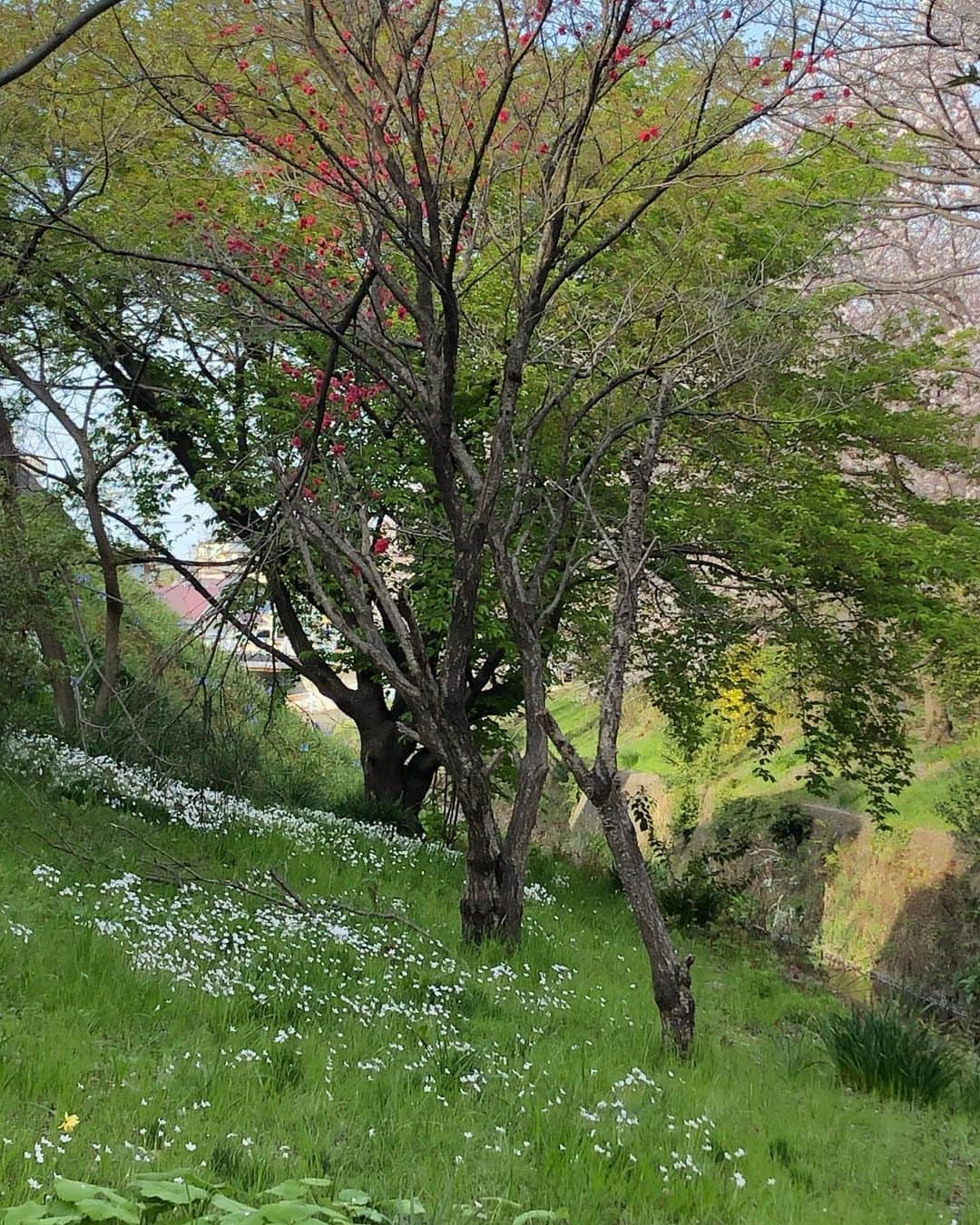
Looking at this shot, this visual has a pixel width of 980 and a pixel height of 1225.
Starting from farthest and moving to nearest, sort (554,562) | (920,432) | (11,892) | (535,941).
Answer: (554,562)
(920,432)
(535,941)
(11,892)

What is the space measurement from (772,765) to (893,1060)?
18.7 m

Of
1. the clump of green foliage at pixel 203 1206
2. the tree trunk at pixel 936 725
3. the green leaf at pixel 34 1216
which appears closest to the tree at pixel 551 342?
the clump of green foliage at pixel 203 1206

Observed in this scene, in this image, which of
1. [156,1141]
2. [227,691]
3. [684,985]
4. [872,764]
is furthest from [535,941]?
[872,764]

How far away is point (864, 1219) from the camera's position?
4.03 m

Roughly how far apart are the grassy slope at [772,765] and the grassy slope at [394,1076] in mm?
→ 7287

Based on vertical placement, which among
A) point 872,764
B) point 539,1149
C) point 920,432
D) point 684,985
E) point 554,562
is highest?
point 920,432

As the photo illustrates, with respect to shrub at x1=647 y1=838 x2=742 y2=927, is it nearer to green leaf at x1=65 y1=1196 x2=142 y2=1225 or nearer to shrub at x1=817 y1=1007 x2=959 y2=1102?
shrub at x1=817 y1=1007 x2=959 y2=1102

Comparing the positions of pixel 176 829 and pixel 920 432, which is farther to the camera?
pixel 920 432

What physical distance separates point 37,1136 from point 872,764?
10777mm

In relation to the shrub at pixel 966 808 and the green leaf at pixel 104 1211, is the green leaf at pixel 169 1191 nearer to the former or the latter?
the green leaf at pixel 104 1211

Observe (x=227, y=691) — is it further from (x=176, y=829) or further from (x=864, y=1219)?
(x=864, y=1219)

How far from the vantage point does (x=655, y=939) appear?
6.08 metres

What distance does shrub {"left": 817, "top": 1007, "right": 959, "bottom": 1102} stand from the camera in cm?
612

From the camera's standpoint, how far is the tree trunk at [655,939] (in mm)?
6016
